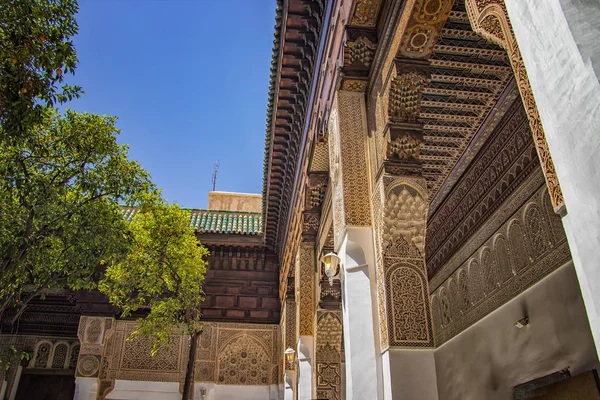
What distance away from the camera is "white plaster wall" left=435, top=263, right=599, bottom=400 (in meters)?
4.91

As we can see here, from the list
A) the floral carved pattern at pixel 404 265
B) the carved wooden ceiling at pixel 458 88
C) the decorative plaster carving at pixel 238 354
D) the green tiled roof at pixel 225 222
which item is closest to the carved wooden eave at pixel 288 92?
the carved wooden ceiling at pixel 458 88

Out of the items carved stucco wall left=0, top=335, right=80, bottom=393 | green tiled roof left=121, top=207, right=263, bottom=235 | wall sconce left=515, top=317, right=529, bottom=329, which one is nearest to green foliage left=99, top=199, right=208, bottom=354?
green tiled roof left=121, top=207, right=263, bottom=235

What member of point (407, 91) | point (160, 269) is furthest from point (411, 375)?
point (160, 269)

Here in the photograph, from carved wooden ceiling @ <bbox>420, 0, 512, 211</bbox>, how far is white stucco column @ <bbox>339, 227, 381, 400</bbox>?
2.19 meters

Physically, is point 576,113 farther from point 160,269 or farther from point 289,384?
point 289,384

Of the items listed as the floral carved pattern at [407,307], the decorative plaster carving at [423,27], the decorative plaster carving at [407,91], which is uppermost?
the decorative plaster carving at [423,27]

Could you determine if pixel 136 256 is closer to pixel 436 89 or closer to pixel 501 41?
pixel 436 89

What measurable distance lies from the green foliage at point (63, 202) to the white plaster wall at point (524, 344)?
185 inches

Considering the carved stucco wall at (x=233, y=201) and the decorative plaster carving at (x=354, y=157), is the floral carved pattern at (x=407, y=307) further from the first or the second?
the carved stucco wall at (x=233, y=201)

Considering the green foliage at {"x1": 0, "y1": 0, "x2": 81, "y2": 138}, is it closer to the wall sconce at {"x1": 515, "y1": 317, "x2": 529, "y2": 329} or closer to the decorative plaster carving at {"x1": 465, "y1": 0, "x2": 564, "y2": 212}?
the decorative plaster carving at {"x1": 465, "y1": 0, "x2": 564, "y2": 212}

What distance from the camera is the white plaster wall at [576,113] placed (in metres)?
1.42

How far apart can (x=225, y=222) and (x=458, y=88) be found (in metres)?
8.74

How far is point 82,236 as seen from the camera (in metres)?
5.70

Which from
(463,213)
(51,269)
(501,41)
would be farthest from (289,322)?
(501,41)
